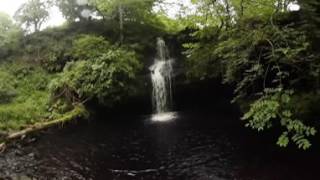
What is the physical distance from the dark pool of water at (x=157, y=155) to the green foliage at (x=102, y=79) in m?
1.97

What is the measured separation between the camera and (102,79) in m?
16.6

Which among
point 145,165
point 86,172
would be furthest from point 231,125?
point 86,172

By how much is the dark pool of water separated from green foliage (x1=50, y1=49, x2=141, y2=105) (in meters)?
1.97

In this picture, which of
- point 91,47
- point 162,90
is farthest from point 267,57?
point 91,47

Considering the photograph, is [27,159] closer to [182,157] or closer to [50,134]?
[50,134]

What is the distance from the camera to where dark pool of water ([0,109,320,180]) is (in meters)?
9.12

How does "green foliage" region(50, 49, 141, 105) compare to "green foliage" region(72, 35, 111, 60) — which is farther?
"green foliage" region(72, 35, 111, 60)

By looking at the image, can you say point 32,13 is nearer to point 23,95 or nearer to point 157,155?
point 23,95

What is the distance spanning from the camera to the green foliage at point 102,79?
16672 mm

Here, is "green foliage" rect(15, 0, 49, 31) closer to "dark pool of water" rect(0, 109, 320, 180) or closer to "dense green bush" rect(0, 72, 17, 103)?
"dense green bush" rect(0, 72, 17, 103)

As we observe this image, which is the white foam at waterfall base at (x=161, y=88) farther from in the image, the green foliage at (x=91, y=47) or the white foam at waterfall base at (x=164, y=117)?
the green foliage at (x=91, y=47)

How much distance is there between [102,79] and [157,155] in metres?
6.78

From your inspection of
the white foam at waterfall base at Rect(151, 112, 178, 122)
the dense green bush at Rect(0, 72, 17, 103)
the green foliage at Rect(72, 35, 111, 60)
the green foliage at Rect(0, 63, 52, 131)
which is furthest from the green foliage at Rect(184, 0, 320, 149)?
the dense green bush at Rect(0, 72, 17, 103)

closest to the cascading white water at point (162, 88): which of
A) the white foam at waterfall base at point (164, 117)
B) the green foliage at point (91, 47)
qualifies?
the white foam at waterfall base at point (164, 117)
